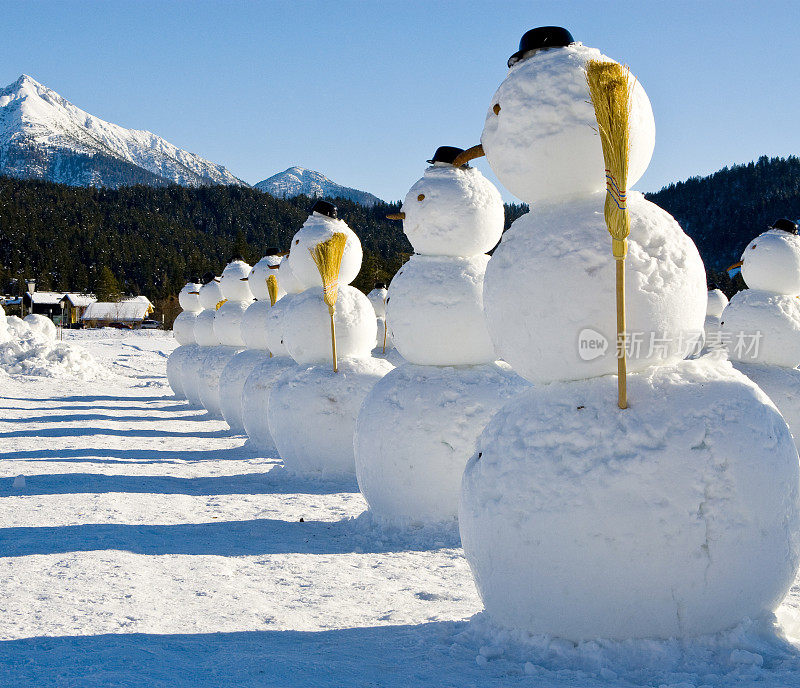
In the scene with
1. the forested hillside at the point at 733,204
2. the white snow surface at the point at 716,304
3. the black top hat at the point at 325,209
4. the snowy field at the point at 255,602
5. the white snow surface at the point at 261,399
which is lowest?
the snowy field at the point at 255,602

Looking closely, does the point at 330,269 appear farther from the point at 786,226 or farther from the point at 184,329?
the point at 184,329

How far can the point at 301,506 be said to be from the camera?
231 inches

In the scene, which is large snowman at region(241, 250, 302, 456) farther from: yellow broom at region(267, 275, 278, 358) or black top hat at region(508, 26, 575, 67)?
black top hat at region(508, 26, 575, 67)

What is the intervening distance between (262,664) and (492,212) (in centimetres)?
375

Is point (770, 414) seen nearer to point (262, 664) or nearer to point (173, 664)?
point (262, 664)

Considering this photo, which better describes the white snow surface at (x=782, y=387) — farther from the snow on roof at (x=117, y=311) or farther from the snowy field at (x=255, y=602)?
the snow on roof at (x=117, y=311)

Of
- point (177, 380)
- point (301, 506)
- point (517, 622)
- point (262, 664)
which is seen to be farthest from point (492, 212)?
point (177, 380)

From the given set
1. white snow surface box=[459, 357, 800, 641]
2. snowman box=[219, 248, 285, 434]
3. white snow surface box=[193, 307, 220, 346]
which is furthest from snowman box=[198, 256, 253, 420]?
white snow surface box=[459, 357, 800, 641]

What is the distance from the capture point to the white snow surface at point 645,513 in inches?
101

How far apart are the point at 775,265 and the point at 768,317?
0.52 metres

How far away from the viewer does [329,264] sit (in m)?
6.93

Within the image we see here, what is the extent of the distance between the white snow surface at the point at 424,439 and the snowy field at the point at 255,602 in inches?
7.6

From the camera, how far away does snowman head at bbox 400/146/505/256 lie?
5.25 metres

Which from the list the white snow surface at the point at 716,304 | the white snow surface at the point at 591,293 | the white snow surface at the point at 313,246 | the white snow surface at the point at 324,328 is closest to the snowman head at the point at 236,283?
the white snow surface at the point at 313,246
